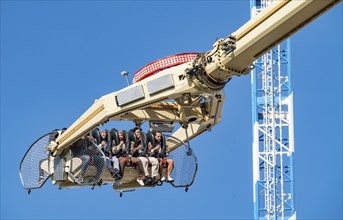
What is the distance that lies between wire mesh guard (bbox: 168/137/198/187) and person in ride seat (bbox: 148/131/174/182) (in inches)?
5.8

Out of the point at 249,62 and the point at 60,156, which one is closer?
the point at 249,62

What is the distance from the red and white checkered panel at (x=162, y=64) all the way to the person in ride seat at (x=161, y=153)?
3.53 metres

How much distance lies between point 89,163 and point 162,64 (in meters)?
4.25

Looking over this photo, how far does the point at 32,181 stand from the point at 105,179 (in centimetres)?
259

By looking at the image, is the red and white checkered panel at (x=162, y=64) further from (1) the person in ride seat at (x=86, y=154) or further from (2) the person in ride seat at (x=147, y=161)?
(2) the person in ride seat at (x=147, y=161)

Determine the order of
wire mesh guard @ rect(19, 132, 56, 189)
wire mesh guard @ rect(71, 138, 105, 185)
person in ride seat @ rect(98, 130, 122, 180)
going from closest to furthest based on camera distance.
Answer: wire mesh guard @ rect(71, 138, 105, 185), person in ride seat @ rect(98, 130, 122, 180), wire mesh guard @ rect(19, 132, 56, 189)

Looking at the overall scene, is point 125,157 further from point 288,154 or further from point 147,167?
point 288,154

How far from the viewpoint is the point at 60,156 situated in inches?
1355

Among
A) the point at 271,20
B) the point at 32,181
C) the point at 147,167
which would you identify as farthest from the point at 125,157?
the point at 271,20

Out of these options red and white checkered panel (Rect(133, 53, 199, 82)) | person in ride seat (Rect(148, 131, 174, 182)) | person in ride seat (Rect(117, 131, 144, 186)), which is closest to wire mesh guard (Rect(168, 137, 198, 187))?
person in ride seat (Rect(148, 131, 174, 182))

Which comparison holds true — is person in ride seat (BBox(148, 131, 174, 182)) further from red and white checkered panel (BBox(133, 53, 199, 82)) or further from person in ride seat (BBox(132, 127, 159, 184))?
red and white checkered panel (BBox(133, 53, 199, 82))

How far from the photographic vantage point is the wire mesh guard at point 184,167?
34.3m

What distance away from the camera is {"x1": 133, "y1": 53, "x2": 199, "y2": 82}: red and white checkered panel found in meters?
30.1

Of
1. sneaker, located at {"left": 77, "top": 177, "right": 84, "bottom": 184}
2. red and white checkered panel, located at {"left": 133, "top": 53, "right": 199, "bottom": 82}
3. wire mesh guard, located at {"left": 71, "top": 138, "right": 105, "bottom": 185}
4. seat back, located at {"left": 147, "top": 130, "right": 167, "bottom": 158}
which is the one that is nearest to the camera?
red and white checkered panel, located at {"left": 133, "top": 53, "right": 199, "bottom": 82}
